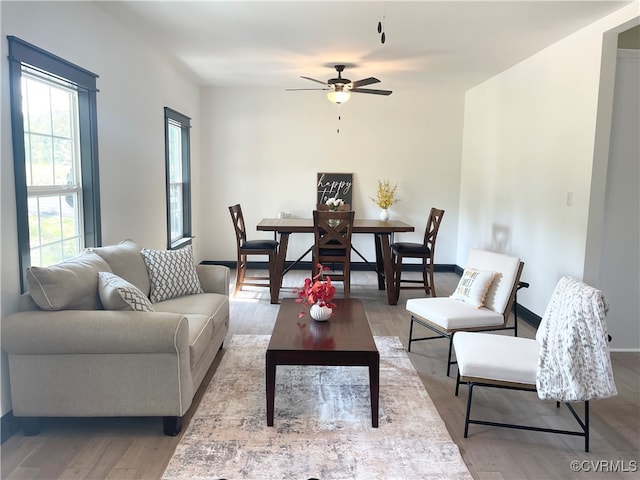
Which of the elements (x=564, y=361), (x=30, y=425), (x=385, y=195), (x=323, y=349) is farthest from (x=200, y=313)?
(x=385, y=195)

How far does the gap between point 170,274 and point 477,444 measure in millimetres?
2278

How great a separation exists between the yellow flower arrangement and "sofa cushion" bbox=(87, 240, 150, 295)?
376 cm

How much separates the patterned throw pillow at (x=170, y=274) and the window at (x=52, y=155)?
17.5 inches

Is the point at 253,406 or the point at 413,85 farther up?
the point at 413,85

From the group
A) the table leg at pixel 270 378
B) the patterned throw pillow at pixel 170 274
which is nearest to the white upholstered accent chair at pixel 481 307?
the table leg at pixel 270 378

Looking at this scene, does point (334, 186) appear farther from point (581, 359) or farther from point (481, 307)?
point (581, 359)

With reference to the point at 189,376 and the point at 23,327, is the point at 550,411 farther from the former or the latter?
the point at 23,327

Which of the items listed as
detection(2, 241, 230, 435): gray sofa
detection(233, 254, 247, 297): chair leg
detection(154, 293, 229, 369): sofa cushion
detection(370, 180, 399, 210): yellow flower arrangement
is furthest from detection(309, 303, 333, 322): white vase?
detection(370, 180, 399, 210): yellow flower arrangement

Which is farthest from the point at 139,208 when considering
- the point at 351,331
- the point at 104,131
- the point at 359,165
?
the point at 359,165

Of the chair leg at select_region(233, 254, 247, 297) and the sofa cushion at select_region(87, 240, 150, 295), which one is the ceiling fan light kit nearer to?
the chair leg at select_region(233, 254, 247, 297)

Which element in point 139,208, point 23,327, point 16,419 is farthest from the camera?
point 139,208

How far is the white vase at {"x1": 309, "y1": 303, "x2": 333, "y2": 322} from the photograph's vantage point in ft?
9.70

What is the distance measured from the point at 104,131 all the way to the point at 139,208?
2.85 ft

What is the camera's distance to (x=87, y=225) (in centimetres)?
334
